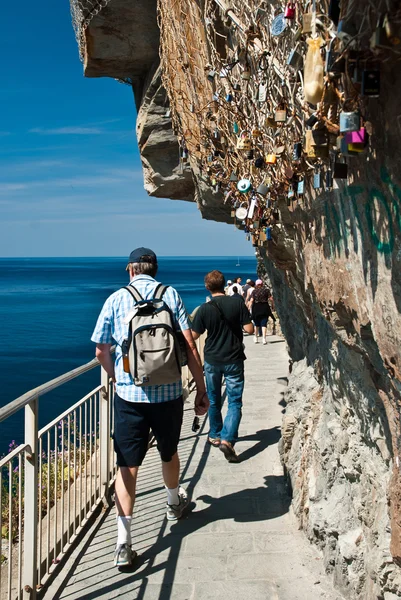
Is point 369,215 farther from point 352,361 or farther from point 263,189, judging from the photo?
point 263,189

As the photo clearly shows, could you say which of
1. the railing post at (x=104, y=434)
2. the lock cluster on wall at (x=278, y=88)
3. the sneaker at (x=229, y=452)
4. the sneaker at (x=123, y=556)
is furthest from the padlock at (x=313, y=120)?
the sneaker at (x=229, y=452)

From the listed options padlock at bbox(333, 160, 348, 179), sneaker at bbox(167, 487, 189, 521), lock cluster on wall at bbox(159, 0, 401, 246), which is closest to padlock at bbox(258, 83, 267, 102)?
lock cluster on wall at bbox(159, 0, 401, 246)

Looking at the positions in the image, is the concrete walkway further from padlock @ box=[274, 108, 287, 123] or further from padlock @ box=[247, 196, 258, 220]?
padlock @ box=[274, 108, 287, 123]

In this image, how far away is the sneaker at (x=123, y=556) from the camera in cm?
372

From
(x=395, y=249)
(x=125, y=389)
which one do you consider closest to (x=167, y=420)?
(x=125, y=389)

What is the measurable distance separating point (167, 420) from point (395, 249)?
2233 millimetres

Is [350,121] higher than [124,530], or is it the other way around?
[350,121]

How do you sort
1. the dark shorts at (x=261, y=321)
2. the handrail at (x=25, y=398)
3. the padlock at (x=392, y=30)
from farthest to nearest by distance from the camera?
the dark shorts at (x=261, y=321) → the handrail at (x=25, y=398) → the padlock at (x=392, y=30)

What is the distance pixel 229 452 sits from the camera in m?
5.73

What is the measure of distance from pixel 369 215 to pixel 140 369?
1.85 m

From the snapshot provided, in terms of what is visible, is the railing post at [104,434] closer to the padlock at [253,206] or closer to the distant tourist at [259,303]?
the padlock at [253,206]

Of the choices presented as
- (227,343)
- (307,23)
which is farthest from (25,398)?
(227,343)

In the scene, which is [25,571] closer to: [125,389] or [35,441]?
[35,441]

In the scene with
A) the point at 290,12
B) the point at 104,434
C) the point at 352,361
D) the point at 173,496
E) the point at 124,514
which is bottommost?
the point at 173,496
